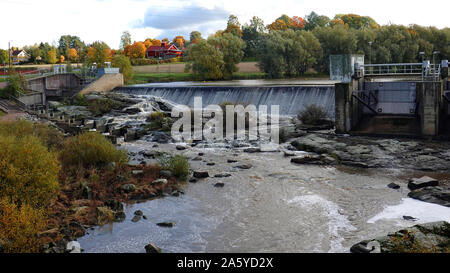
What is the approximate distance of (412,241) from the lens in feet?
41.6

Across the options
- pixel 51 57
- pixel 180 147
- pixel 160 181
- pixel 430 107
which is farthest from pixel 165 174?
pixel 51 57

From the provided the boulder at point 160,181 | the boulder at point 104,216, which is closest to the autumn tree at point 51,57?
the boulder at point 160,181

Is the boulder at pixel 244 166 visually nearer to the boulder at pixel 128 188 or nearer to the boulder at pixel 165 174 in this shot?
the boulder at pixel 165 174

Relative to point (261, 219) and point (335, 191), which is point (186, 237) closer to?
point (261, 219)

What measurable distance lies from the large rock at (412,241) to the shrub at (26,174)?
391 inches

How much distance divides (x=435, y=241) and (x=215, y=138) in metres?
19.7

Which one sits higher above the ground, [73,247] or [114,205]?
[114,205]

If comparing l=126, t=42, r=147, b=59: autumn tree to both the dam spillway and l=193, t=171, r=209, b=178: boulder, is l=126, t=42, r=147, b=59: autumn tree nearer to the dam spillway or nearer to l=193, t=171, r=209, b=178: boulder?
the dam spillway

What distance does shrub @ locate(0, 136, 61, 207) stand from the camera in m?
14.5

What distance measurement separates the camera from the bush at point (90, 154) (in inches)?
827

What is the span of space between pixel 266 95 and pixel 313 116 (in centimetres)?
772

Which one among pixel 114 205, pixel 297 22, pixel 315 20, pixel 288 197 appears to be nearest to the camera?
pixel 114 205

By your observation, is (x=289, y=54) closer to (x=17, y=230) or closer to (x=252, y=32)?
(x=252, y=32)
